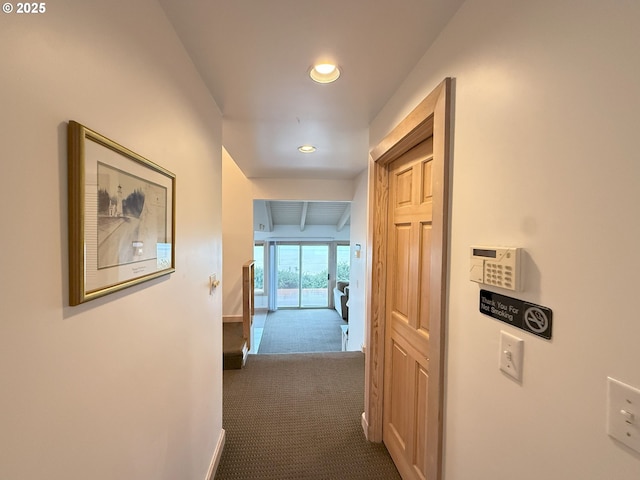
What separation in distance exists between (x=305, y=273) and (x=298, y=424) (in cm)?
618

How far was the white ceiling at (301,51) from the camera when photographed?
986 millimetres

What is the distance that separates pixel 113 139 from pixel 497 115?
3.63ft

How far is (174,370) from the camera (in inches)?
45.5

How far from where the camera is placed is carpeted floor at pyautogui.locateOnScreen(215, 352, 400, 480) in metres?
1.76

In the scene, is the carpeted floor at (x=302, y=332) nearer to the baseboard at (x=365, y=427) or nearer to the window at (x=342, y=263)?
the window at (x=342, y=263)

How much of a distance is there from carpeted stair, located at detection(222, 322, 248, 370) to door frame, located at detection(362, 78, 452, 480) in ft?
5.14

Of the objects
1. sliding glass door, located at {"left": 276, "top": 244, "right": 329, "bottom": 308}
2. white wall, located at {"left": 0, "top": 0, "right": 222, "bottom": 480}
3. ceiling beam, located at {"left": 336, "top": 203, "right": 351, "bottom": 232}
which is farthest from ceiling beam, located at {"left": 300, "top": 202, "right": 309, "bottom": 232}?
white wall, located at {"left": 0, "top": 0, "right": 222, "bottom": 480}

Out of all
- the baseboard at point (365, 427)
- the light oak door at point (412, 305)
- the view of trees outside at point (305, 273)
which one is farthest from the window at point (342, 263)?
the light oak door at point (412, 305)

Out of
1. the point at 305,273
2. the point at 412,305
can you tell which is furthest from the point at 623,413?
the point at 305,273

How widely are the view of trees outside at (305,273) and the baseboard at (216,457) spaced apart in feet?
20.6

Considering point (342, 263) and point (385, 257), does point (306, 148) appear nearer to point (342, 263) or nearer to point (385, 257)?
point (385, 257)

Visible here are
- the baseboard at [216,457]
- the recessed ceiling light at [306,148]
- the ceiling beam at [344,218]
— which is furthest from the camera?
the ceiling beam at [344,218]

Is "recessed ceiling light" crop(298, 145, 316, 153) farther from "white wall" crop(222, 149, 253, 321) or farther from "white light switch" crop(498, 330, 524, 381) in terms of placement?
"white light switch" crop(498, 330, 524, 381)

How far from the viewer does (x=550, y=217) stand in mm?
664
